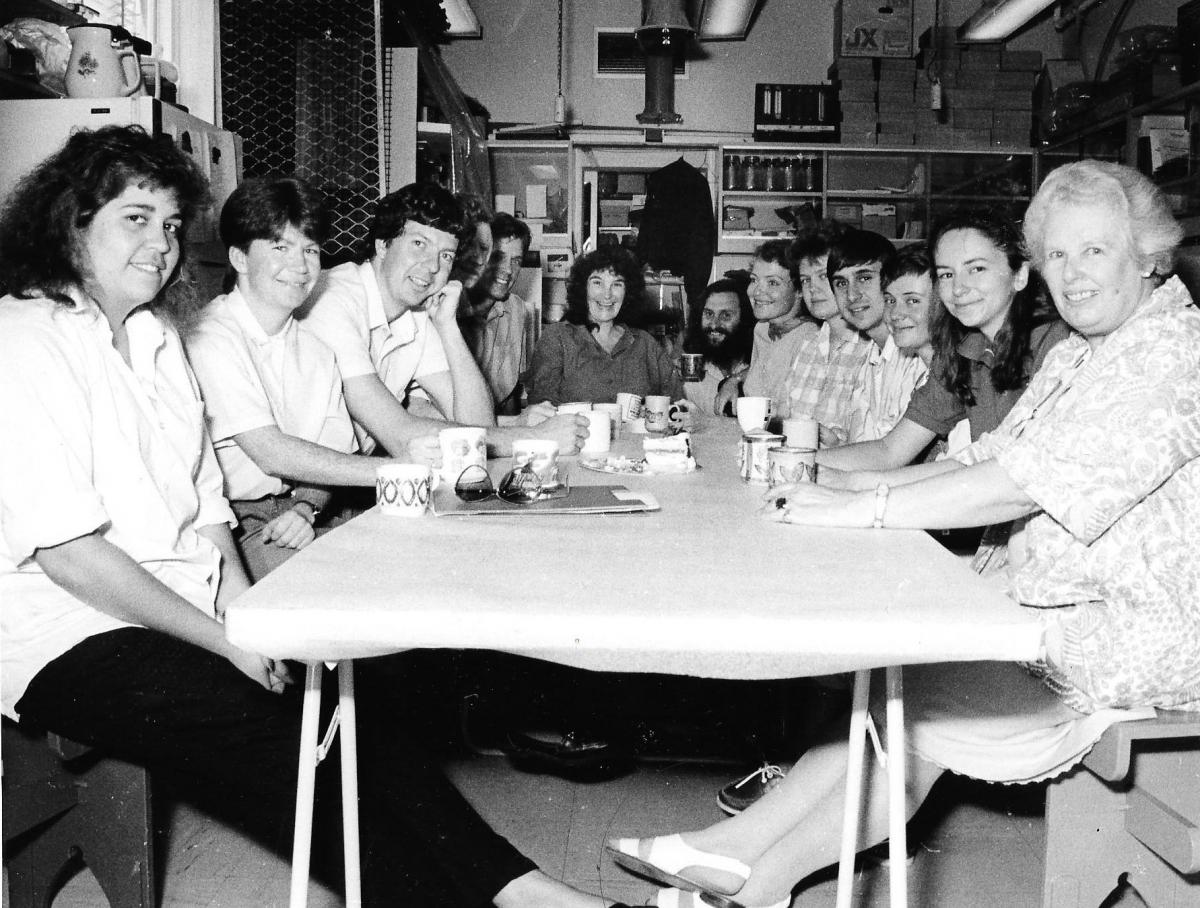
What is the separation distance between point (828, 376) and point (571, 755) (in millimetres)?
1940

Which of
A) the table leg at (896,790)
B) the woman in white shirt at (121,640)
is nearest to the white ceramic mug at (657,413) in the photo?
the woman in white shirt at (121,640)

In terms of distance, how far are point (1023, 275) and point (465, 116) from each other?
367 cm

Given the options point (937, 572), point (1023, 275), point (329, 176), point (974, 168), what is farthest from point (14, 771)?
point (974, 168)

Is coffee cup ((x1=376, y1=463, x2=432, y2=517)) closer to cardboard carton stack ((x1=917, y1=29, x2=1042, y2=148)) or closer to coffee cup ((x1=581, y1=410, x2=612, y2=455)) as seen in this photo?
coffee cup ((x1=581, y1=410, x2=612, y2=455))

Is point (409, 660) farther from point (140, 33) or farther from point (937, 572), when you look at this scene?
point (140, 33)

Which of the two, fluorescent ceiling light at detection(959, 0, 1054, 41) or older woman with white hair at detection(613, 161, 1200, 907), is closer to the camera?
older woman with white hair at detection(613, 161, 1200, 907)

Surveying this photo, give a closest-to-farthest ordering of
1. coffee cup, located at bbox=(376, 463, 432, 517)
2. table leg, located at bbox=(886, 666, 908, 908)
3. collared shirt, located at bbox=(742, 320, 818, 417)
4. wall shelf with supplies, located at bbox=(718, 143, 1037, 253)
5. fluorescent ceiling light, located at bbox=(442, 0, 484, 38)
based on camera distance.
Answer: table leg, located at bbox=(886, 666, 908, 908)
coffee cup, located at bbox=(376, 463, 432, 517)
collared shirt, located at bbox=(742, 320, 818, 417)
fluorescent ceiling light, located at bbox=(442, 0, 484, 38)
wall shelf with supplies, located at bbox=(718, 143, 1037, 253)

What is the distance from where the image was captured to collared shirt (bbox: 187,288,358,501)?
214cm

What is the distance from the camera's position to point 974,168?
699 centimetres

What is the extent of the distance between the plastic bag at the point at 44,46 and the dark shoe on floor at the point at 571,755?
210cm

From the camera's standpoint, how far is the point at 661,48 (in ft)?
23.2

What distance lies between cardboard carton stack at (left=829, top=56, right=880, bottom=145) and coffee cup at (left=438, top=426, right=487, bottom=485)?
583 cm

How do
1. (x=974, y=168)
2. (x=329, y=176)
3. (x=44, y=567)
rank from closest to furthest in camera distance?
(x=44, y=567) → (x=329, y=176) → (x=974, y=168)

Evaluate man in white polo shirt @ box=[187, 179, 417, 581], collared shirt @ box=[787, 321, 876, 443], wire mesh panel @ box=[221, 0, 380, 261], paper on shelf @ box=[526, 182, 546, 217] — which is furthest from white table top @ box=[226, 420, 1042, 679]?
Result: paper on shelf @ box=[526, 182, 546, 217]
